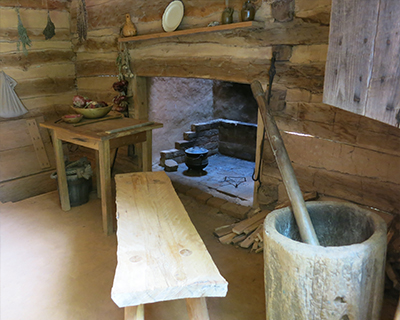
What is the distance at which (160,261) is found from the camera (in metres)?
1.59

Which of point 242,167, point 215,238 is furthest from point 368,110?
point 242,167

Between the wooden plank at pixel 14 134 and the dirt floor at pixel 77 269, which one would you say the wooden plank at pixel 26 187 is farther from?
the dirt floor at pixel 77 269

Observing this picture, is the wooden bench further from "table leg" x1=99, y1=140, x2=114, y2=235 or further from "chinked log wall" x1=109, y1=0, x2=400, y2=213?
"chinked log wall" x1=109, y1=0, x2=400, y2=213

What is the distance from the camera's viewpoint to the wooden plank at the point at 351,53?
117 cm

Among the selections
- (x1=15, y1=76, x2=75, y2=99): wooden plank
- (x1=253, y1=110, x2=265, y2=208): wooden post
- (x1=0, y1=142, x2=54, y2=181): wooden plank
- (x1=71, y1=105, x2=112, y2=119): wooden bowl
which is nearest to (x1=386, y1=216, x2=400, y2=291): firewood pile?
(x1=253, y1=110, x2=265, y2=208): wooden post

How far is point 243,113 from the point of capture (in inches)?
230

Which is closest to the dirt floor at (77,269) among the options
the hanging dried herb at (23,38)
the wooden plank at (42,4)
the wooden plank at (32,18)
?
the hanging dried herb at (23,38)

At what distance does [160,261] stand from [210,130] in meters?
4.18

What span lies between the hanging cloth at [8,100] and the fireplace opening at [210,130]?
170 centimetres

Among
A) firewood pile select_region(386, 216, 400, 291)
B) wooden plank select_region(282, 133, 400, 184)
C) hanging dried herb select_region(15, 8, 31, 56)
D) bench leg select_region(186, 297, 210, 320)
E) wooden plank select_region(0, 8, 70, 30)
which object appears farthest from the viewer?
hanging dried herb select_region(15, 8, 31, 56)

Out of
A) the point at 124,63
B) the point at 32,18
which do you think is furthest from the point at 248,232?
the point at 32,18

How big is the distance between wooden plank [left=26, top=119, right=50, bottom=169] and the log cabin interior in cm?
1

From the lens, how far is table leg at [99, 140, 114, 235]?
2.92m

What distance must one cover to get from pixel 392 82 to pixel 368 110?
146 millimetres
